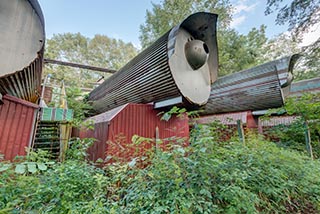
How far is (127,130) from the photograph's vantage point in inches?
175

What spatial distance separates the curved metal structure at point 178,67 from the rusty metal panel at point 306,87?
579 centimetres

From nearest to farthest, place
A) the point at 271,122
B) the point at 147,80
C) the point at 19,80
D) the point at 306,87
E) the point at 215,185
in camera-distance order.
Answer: the point at 215,185 → the point at 19,80 → the point at 147,80 → the point at 306,87 → the point at 271,122

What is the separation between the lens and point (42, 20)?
295 centimetres

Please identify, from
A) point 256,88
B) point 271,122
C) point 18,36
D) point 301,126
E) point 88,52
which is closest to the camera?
point 18,36

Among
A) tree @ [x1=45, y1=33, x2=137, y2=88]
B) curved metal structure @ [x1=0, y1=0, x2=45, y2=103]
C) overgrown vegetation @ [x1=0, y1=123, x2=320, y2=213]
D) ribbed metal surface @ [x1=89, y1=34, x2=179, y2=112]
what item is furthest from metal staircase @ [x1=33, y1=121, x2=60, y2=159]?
tree @ [x1=45, y1=33, x2=137, y2=88]

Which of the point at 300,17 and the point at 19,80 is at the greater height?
the point at 300,17

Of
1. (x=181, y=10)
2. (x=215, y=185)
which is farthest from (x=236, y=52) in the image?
(x=215, y=185)

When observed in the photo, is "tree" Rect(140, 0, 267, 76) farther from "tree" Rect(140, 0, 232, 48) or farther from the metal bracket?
the metal bracket

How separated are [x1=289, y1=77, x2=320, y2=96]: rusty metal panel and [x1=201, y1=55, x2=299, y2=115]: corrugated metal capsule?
4.34ft

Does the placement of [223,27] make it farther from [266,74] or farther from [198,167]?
[198,167]

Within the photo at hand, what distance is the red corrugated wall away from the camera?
4.02 metres

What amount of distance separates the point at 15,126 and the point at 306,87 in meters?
12.0

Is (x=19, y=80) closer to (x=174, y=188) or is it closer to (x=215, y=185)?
(x=174, y=188)

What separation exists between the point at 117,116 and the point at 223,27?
11924 mm
